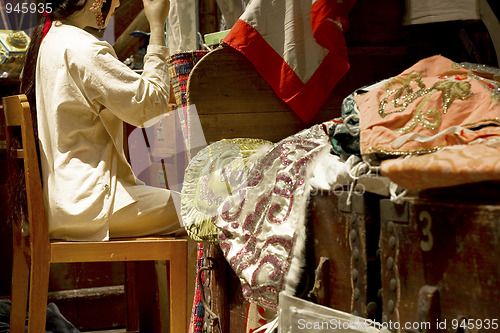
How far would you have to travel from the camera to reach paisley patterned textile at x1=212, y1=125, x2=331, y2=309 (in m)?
1.44

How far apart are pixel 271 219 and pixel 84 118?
3.07 feet

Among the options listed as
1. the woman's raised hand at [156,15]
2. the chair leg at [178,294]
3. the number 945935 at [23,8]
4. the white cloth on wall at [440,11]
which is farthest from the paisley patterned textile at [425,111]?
the number 945935 at [23,8]

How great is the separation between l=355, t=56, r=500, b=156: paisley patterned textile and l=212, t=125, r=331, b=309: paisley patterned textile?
0.70ft

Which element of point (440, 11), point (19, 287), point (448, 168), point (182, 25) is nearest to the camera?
point (448, 168)

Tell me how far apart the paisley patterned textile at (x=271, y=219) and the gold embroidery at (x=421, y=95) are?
218 millimetres

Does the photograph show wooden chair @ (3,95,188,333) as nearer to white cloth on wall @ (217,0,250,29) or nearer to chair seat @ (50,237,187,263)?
chair seat @ (50,237,187,263)

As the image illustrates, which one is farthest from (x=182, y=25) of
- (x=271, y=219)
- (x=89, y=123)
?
(x=271, y=219)

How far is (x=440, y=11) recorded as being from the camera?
6.63ft

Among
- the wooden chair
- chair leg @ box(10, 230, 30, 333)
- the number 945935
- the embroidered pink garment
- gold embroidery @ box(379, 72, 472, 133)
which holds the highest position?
the number 945935

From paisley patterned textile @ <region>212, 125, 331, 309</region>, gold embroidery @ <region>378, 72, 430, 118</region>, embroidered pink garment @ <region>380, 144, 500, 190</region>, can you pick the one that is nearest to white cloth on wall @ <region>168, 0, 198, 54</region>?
paisley patterned textile @ <region>212, 125, 331, 309</region>

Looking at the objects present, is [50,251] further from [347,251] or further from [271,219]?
[347,251]

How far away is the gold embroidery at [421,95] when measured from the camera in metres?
1.20

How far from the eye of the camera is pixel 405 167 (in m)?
1.03

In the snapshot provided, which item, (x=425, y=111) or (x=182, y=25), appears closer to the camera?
(x=425, y=111)
